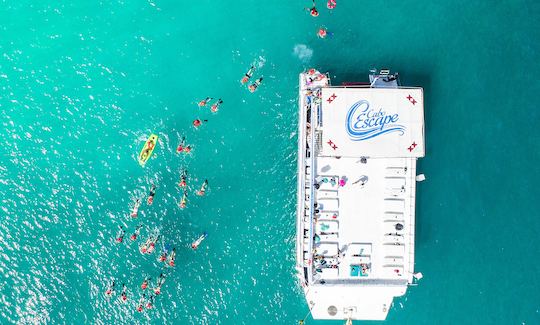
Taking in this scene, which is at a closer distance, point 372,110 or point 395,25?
point 372,110

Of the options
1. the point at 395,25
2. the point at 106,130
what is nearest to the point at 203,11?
the point at 106,130

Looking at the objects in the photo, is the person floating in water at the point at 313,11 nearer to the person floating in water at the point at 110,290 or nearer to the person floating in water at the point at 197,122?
the person floating in water at the point at 197,122

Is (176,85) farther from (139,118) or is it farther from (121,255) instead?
(121,255)

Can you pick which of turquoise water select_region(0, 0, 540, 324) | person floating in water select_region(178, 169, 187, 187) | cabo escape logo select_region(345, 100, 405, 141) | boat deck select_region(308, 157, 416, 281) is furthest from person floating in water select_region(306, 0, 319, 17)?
person floating in water select_region(178, 169, 187, 187)

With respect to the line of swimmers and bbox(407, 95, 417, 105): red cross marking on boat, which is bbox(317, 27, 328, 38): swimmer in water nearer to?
bbox(407, 95, 417, 105): red cross marking on boat

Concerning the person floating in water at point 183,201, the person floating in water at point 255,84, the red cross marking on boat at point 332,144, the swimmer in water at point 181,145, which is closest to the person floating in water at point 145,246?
the person floating in water at point 183,201

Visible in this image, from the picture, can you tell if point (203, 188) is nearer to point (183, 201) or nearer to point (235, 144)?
point (183, 201)

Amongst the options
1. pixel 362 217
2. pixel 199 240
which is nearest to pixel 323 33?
pixel 362 217
